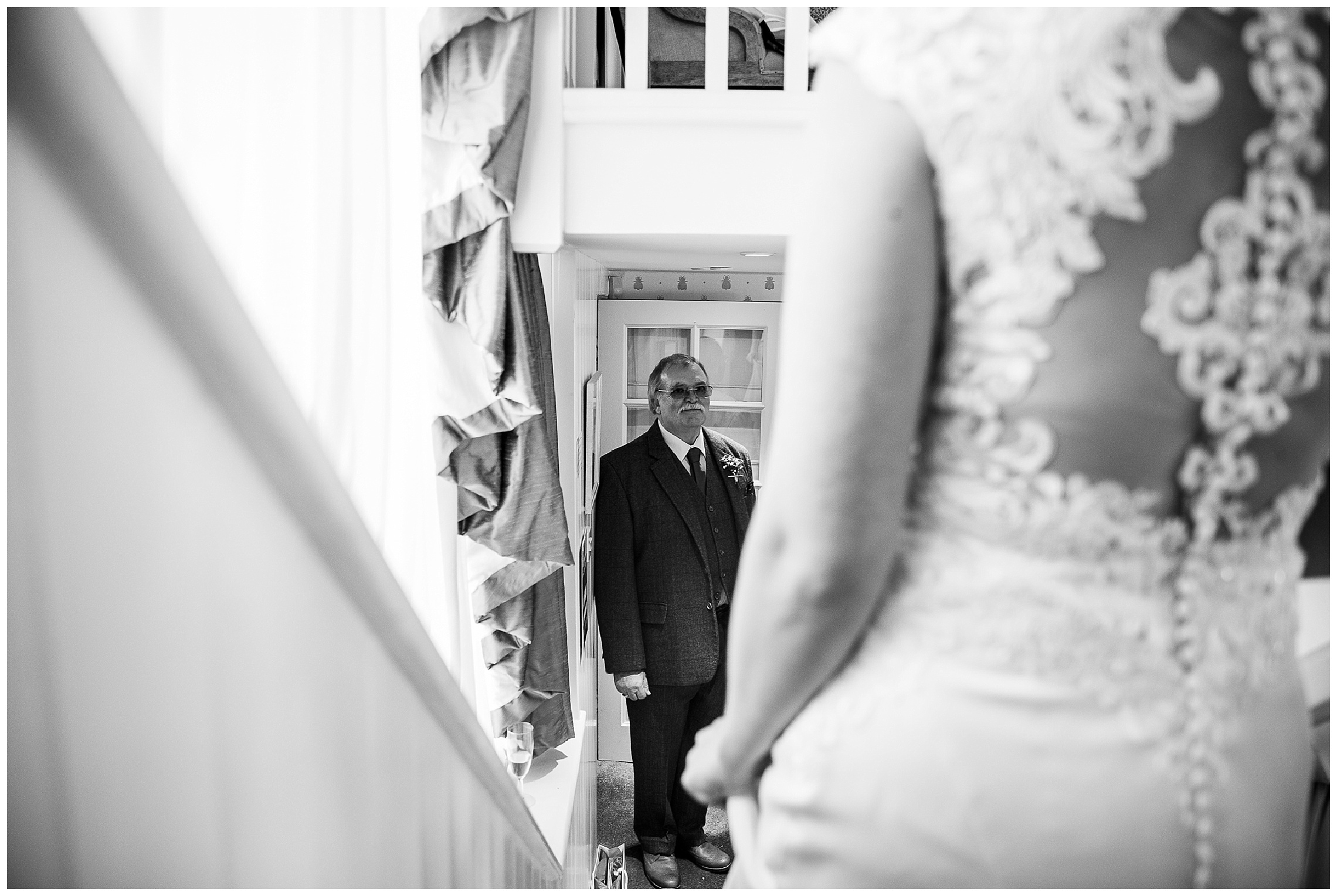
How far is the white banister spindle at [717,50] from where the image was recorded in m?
1.80

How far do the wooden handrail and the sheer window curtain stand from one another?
0.09ft

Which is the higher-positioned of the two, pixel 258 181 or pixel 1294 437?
pixel 258 181

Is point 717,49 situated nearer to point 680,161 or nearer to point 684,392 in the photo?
point 680,161

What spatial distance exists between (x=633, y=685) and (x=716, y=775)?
252cm

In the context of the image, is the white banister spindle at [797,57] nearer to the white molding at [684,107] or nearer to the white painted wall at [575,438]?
the white molding at [684,107]

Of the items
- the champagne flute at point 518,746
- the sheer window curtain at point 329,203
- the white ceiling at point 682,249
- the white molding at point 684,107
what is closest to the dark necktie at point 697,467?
the white ceiling at point 682,249

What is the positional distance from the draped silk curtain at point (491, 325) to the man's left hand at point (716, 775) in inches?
45.0

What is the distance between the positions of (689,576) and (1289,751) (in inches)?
102

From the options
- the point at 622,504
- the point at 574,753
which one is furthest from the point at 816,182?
the point at 622,504

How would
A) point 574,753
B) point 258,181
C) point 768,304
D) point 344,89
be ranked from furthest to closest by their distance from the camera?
point 768,304, point 574,753, point 344,89, point 258,181

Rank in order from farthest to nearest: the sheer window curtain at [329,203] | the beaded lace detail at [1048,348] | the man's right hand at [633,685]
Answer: the man's right hand at [633,685] < the sheer window curtain at [329,203] < the beaded lace detail at [1048,348]

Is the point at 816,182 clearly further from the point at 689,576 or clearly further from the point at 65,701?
the point at 689,576

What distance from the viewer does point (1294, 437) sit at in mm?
568

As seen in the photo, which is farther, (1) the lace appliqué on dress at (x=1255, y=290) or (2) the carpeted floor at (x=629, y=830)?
(2) the carpeted floor at (x=629, y=830)
